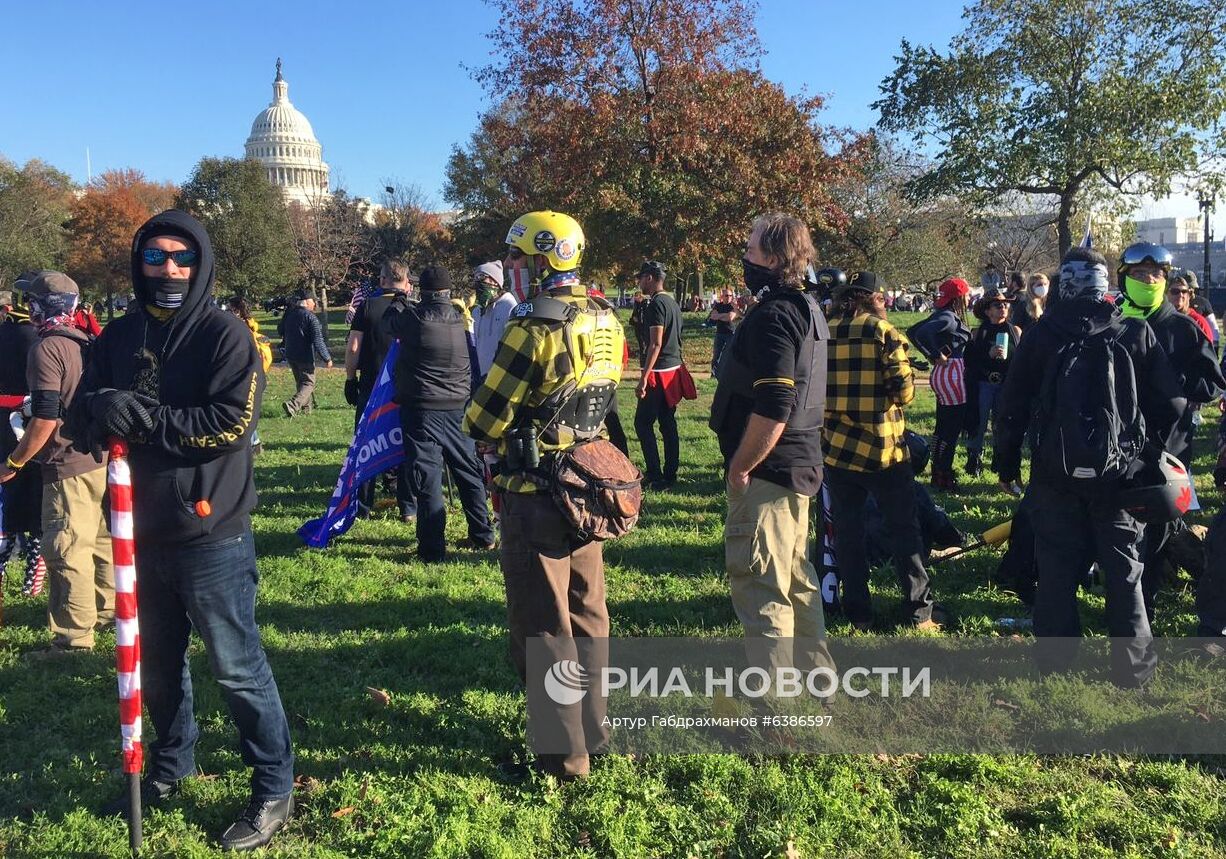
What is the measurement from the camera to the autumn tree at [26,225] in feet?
136

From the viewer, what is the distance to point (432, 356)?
650 cm

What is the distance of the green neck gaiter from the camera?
5.42m

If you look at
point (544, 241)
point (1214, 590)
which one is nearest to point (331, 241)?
point (544, 241)

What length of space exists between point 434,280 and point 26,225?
47.3 meters

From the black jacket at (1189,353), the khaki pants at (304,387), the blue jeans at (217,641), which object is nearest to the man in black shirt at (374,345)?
the blue jeans at (217,641)

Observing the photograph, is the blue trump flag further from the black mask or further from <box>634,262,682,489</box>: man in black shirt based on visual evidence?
the black mask

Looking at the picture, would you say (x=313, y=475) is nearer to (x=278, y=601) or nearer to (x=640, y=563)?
(x=278, y=601)

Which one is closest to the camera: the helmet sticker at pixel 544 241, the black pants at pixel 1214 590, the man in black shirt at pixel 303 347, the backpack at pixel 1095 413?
the helmet sticker at pixel 544 241

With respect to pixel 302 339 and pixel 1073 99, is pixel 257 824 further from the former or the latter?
pixel 1073 99

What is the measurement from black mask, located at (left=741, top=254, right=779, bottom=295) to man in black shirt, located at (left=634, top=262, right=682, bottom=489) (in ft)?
15.8

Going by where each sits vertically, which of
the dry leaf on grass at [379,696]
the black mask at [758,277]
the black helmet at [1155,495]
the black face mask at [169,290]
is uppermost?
the black mask at [758,277]

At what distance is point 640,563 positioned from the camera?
6.52 meters

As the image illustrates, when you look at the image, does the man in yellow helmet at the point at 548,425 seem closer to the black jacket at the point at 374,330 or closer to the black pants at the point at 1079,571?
the black pants at the point at 1079,571

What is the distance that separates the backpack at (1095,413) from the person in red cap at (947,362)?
Answer: 4.03 metres
